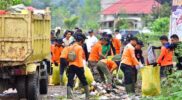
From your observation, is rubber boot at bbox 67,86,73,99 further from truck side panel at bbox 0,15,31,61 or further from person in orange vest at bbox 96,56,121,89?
truck side panel at bbox 0,15,31,61

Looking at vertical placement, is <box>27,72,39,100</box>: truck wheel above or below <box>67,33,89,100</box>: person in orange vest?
below

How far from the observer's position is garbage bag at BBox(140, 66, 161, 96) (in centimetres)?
1439

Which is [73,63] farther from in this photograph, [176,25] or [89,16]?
[89,16]

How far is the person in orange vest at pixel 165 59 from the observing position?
1504 cm

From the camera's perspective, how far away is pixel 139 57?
15430 mm

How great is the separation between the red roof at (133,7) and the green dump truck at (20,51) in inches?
2327

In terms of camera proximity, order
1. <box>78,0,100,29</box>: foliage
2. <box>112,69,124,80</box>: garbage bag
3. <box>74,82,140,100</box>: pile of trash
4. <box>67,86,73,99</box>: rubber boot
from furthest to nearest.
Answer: <box>78,0,100,29</box>: foliage
<box>112,69,124,80</box>: garbage bag
<box>74,82,140,100</box>: pile of trash
<box>67,86,73,99</box>: rubber boot

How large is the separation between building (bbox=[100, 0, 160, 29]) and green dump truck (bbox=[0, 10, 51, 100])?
182ft

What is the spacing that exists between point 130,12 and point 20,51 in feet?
215

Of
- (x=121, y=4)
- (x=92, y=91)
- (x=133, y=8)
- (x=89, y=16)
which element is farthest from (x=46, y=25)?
(x=89, y=16)

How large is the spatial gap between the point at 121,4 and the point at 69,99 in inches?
2897

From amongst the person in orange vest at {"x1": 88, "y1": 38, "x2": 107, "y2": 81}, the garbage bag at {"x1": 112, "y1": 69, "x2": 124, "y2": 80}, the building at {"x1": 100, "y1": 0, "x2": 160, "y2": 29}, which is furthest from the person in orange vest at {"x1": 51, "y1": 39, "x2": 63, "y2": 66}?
the building at {"x1": 100, "y1": 0, "x2": 160, "y2": 29}

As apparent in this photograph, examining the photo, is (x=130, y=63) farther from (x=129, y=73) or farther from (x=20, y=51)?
(x=20, y=51)

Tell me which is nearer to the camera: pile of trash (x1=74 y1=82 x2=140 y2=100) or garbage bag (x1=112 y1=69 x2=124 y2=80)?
pile of trash (x1=74 y1=82 x2=140 y2=100)
